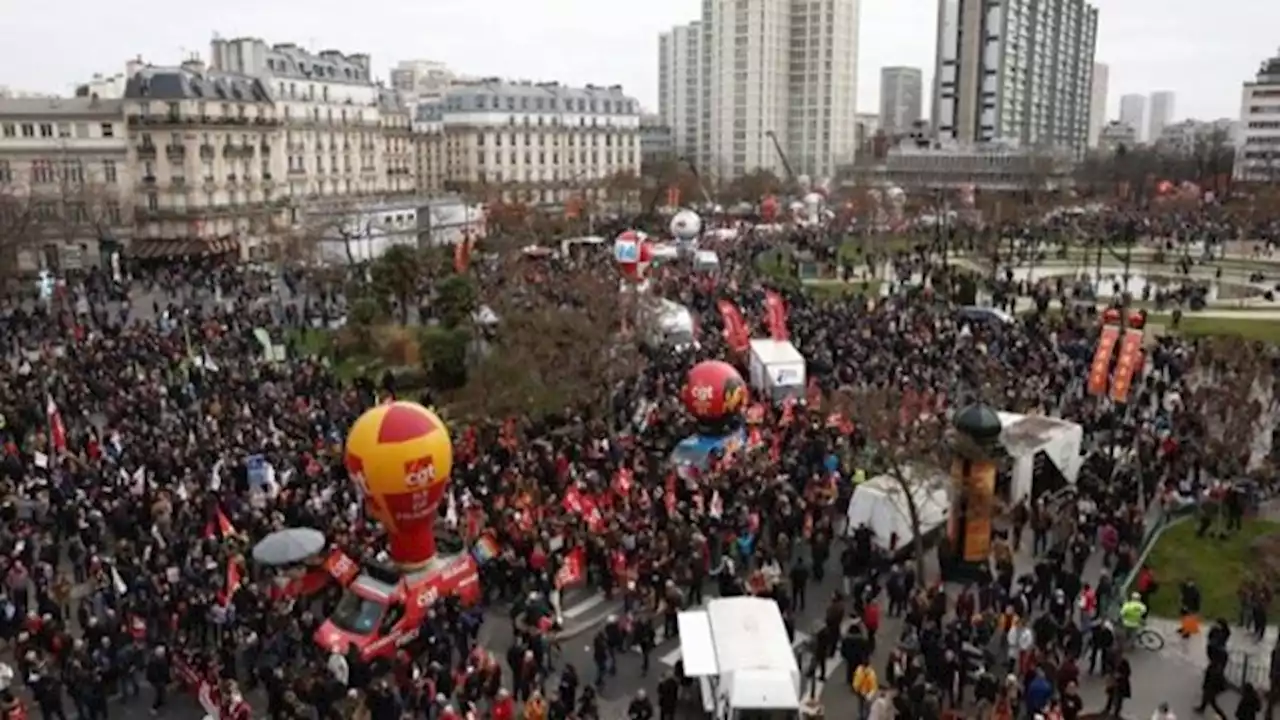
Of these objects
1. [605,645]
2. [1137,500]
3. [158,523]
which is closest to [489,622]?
[605,645]

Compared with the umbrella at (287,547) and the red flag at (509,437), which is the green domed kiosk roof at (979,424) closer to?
the red flag at (509,437)

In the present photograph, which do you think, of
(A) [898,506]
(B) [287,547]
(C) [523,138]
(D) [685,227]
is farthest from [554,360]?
(C) [523,138]

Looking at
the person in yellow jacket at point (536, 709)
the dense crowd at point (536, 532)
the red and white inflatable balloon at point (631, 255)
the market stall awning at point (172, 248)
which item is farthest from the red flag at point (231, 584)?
the market stall awning at point (172, 248)

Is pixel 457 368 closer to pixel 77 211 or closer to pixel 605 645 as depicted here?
pixel 605 645

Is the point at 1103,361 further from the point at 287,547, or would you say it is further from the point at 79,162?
the point at 79,162

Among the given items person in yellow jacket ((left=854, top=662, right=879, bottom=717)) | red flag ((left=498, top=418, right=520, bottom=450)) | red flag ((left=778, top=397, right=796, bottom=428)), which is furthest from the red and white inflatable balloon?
person in yellow jacket ((left=854, top=662, right=879, bottom=717))

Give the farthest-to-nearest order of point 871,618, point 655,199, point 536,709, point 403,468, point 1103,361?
1. point 655,199
2. point 1103,361
3. point 403,468
4. point 871,618
5. point 536,709
